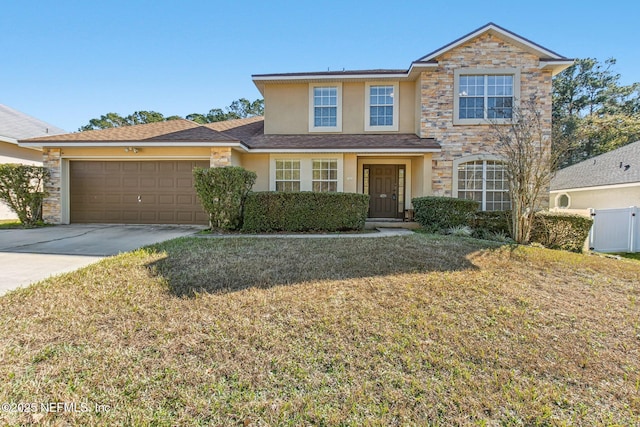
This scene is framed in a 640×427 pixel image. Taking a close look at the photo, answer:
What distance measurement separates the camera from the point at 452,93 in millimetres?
11820

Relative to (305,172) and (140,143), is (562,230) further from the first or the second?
(140,143)

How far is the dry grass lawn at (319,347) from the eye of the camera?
90.3 inches

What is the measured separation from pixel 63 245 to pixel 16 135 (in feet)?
36.0

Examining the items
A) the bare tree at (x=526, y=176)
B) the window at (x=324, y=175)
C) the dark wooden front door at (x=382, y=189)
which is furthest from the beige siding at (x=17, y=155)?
the bare tree at (x=526, y=176)

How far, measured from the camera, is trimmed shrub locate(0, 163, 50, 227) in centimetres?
1040

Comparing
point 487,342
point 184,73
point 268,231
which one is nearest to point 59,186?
point 268,231

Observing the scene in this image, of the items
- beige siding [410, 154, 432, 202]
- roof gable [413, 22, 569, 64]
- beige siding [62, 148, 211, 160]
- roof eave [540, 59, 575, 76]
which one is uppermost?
roof gable [413, 22, 569, 64]

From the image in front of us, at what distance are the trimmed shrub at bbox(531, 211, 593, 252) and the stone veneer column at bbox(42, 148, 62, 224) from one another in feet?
54.1

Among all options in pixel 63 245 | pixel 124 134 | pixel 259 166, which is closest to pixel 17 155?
pixel 124 134

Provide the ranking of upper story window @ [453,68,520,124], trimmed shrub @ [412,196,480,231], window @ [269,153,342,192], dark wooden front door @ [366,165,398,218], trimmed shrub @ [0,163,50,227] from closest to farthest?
trimmed shrub @ [412,196,480,231] → trimmed shrub @ [0,163,50,227] → upper story window @ [453,68,520,124] → window @ [269,153,342,192] → dark wooden front door @ [366,165,398,218]

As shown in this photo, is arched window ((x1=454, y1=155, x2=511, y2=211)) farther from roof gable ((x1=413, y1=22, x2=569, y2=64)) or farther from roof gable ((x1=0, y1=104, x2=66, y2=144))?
roof gable ((x1=0, y1=104, x2=66, y2=144))

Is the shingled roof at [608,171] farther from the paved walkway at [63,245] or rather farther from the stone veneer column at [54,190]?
the stone veneer column at [54,190]

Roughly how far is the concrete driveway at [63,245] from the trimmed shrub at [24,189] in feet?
3.58

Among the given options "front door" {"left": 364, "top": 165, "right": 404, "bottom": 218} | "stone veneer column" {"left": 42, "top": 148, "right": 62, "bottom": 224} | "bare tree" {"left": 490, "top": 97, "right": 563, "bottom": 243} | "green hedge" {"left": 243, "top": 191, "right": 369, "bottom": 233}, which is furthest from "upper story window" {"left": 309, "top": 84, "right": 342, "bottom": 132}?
"stone veneer column" {"left": 42, "top": 148, "right": 62, "bottom": 224}
